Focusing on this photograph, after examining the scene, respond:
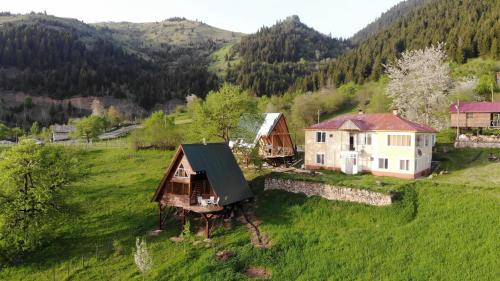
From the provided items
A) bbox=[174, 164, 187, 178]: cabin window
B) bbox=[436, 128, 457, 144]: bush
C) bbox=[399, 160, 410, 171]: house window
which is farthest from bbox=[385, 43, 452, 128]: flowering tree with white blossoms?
bbox=[174, 164, 187, 178]: cabin window

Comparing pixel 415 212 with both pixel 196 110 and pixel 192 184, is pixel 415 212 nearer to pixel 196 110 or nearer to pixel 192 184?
pixel 192 184

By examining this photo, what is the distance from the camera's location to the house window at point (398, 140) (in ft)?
137

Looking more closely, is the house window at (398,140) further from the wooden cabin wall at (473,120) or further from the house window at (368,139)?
the wooden cabin wall at (473,120)

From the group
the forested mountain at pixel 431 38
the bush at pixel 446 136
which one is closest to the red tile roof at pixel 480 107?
the bush at pixel 446 136

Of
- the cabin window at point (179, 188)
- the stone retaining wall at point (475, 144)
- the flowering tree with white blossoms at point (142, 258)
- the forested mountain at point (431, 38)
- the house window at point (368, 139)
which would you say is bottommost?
the flowering tree with white blossoms at point (142, 258)

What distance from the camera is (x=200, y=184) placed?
119 ft

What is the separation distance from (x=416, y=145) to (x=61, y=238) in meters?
35.2

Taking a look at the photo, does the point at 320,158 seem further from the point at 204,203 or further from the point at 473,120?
the point at 473,120

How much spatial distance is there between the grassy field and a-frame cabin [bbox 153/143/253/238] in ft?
8.26

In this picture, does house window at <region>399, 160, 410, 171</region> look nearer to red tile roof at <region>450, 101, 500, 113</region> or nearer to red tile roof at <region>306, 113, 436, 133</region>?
red tile roof at <region>306, 113, 436, 133</region>

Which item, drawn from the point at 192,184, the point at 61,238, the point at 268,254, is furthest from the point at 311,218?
the point at 61,238

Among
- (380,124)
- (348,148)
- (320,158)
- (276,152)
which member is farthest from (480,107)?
(276,152)

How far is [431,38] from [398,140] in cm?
9928

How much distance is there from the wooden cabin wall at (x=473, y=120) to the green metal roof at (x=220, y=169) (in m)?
37.9
